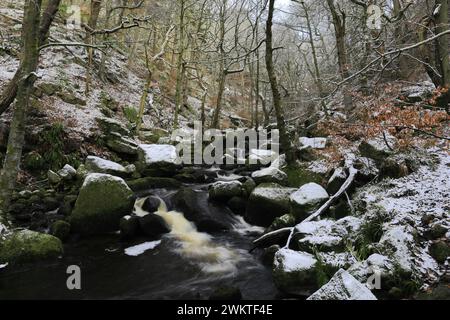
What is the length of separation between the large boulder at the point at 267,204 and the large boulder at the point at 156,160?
3.94 metres

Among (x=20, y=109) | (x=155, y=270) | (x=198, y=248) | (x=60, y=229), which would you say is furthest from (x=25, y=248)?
(x=198, y=248)

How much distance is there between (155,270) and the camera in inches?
259

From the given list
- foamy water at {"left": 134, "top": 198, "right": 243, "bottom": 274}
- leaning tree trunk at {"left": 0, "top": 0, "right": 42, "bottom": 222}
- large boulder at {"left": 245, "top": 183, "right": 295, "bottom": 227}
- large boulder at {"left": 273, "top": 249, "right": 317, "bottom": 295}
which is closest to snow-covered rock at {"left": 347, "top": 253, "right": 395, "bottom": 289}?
large boulder at {"left": 273, "top": 249, "right": 317, "bottom": 295}

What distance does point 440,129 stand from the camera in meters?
6.67

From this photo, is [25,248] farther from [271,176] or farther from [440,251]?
[440,251]

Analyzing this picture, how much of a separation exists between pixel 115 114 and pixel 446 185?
545 inches

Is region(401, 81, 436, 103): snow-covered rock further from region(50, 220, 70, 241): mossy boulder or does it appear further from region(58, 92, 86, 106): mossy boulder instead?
region(58, 92, 86, 106): mossy boulder

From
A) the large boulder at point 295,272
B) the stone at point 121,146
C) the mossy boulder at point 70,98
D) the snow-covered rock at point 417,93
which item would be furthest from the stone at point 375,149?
the mossy boulder at point 70,98

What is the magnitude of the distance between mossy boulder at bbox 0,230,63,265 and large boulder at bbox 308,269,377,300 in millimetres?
5108

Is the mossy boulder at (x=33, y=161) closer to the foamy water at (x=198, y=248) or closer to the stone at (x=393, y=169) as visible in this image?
the foamy water at (x=198, y=248)

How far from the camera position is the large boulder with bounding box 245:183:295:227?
8031mm

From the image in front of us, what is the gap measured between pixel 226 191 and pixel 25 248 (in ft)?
15.6

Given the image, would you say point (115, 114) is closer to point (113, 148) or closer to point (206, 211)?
point (113, 148)
